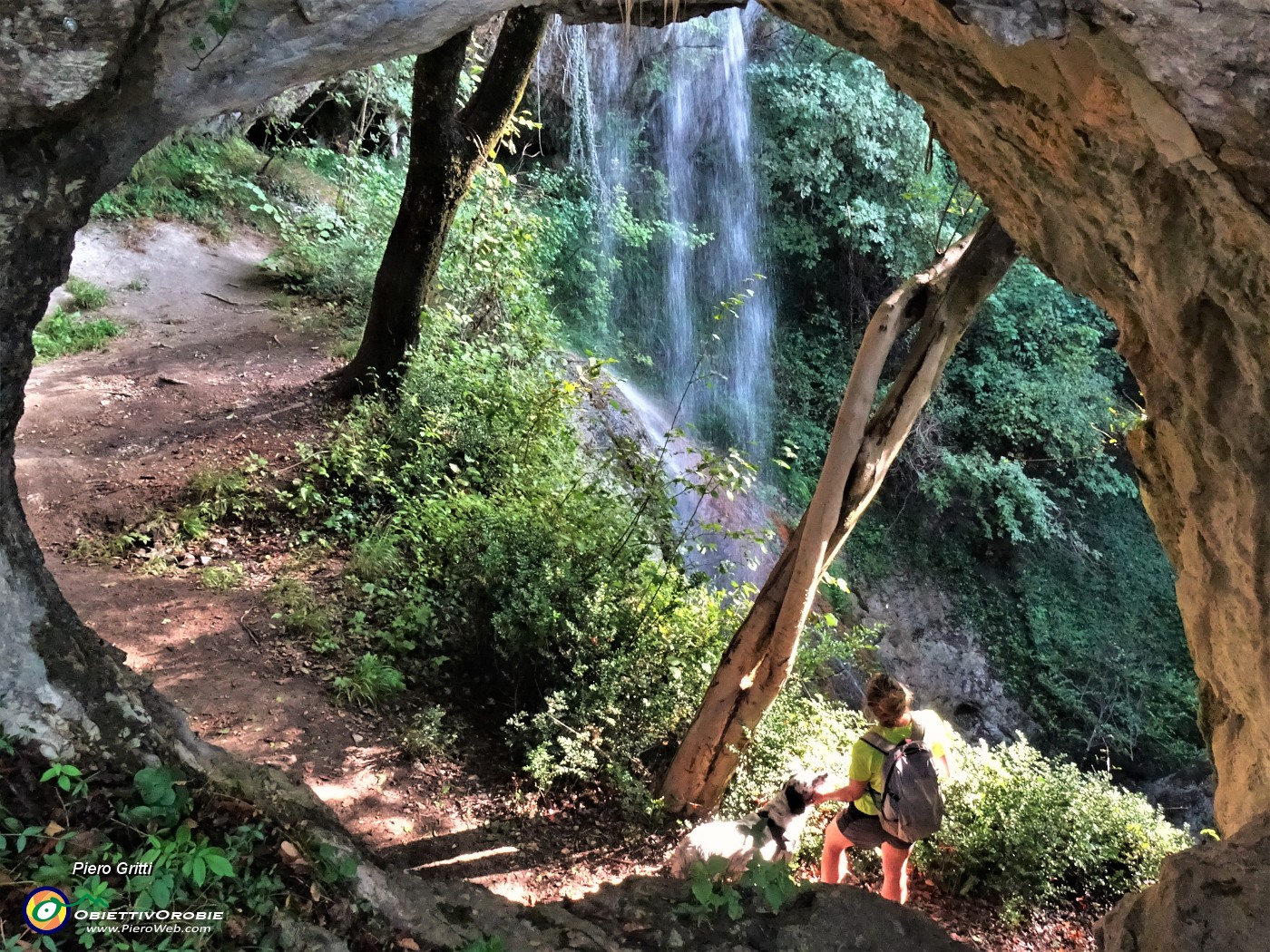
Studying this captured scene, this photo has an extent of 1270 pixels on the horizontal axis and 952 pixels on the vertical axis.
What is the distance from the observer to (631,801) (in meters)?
4.33

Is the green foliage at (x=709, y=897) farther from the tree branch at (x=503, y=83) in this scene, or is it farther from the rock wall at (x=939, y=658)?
the rock wall at (x=939, y=658)

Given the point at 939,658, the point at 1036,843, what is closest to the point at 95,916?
the point at 1036,843

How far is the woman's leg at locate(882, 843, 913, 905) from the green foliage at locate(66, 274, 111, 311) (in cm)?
902

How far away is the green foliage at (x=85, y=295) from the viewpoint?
8.09m

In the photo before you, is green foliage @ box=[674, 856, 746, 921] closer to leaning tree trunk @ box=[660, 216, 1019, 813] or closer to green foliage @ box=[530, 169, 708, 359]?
leaning tree trunk @ box=[660, 216, 1019, 813]

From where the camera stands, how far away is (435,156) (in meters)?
6.19

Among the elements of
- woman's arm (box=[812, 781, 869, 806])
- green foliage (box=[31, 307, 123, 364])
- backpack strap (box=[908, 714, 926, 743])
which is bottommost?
woman's arm (box=[812, 781, 869, 806])

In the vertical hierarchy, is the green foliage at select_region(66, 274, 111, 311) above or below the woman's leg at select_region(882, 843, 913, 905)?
above

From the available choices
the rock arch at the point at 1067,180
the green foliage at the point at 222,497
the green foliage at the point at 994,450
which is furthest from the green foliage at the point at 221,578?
the green foliage at the point at 994,450

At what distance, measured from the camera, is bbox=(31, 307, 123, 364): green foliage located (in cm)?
718

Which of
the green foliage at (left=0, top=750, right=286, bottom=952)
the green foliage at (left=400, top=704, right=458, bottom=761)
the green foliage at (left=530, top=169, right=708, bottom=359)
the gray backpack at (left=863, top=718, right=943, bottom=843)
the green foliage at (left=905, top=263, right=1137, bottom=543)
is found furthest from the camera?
the green foliage at (left=530, top=169, right=708, bottom=359)

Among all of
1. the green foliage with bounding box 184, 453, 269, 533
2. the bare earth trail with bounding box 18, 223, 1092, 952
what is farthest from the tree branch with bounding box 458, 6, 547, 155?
the green foliage with bounding box 184, 453, 269, 533

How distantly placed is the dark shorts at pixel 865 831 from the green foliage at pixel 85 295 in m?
8.80

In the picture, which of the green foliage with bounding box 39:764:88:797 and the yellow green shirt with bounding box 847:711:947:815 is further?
the yellow green shirt with bounding box 847:711:947:815
